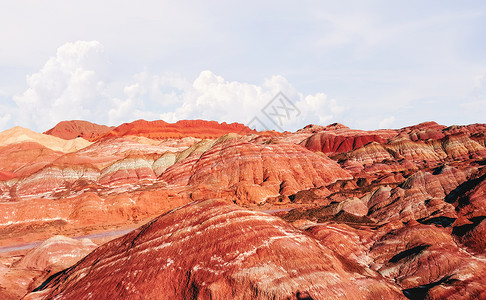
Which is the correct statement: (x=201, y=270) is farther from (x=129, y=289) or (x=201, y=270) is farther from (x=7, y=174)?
(x=7, y=174)

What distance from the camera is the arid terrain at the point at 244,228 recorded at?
1777cm

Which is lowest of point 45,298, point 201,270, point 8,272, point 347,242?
point 8,272

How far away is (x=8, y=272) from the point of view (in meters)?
28.1

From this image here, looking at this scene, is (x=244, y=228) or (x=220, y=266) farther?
(x=244, y=228)

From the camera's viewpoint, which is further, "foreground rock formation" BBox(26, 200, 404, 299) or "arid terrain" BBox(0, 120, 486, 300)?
"arid terrain" BBox(0, 120, 486, 300)

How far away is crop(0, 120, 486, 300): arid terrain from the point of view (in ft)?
58.3

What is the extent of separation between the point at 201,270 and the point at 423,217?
111ft

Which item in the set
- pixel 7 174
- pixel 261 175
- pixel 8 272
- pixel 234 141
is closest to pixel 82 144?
pixel 7 174

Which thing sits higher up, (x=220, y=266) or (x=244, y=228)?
(x=244, y=228)

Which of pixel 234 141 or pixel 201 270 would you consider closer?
pixel 201 270

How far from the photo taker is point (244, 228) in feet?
64.8

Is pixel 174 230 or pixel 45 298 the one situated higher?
pixel 174 230

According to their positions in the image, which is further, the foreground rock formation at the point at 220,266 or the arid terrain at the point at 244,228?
the arid terrain at the point at 244,228

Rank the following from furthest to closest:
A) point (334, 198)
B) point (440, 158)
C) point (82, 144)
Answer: point (82, 144)
point (440, 158)
point (334, 198)
